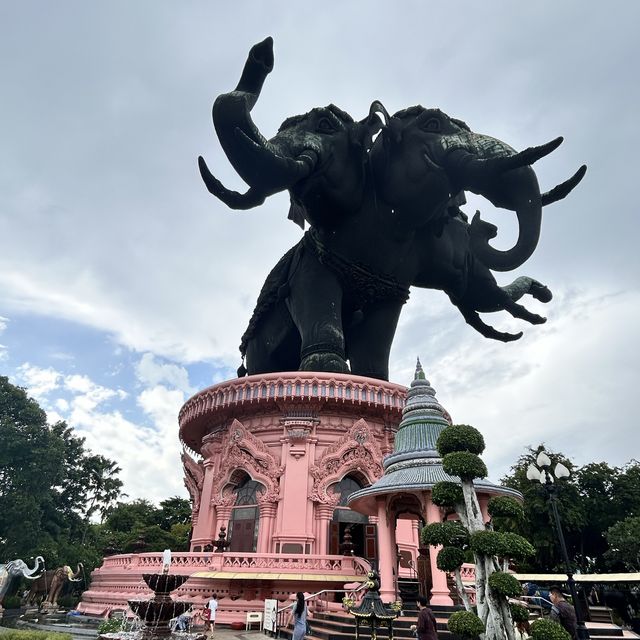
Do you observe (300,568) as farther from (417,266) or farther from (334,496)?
(417,266)

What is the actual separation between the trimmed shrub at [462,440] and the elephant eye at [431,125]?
47.6 ft

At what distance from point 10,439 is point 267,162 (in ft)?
95.8

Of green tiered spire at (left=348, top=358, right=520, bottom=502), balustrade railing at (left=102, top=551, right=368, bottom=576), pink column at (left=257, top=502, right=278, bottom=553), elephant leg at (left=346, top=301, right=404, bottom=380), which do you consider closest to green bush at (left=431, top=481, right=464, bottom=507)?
green tiered spire at (left=348, top=358, right=520, bottom=502)

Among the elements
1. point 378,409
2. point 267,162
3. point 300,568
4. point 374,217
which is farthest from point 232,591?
point 374,217

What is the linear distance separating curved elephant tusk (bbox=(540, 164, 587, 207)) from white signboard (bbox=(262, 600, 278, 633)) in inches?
599

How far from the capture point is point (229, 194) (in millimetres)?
15906

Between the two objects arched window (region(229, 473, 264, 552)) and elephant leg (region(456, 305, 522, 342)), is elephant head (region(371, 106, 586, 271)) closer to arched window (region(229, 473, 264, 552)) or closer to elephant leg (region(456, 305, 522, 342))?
elephant leg (region(456, 305, 522, 342))

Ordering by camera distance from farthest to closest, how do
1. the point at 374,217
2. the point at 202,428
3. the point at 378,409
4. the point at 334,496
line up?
the point at 202,428 < the point at 374,217 < the point at 378,409 < the point at 334,496

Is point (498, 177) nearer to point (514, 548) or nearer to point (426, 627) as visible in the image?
point (514, 548)

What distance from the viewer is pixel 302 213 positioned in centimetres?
2144

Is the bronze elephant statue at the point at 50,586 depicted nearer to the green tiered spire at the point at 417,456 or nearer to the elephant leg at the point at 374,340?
the elephant leg at the point at 374,340

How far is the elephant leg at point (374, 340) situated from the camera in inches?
877

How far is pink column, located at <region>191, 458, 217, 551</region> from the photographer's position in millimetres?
18844

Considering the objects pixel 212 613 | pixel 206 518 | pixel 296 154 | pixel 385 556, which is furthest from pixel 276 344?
pixel 385 556
